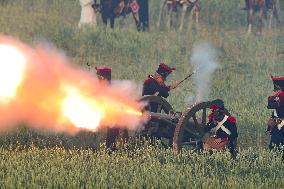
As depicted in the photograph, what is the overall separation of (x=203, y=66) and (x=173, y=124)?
10619 millimetres

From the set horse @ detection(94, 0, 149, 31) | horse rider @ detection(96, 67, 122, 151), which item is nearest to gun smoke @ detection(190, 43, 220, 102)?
horse @ detection(94, 0, 149, 31)

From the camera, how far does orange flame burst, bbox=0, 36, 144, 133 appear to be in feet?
41.8

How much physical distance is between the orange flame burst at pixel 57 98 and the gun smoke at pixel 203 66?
6.27 meters

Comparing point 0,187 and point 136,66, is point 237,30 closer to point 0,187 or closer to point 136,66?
point 136,66

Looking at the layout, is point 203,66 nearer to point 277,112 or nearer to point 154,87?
point 154,87

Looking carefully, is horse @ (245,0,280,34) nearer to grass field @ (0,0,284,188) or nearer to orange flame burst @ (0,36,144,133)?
grass field @ (0,0,284,188)

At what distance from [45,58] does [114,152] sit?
303 cm

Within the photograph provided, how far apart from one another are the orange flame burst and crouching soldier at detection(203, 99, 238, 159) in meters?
1.24

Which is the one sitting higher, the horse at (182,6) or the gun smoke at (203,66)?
the horse at (182,6)

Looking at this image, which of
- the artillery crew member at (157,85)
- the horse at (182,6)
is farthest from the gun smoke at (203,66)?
the artillery crew member at (157,85)

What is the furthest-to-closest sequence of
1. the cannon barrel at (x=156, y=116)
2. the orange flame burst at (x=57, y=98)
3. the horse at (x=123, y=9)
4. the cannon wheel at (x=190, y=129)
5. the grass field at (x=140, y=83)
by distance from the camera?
the horse at (x=123, y=9)
the orange flame burst at (x=57, y=98)
the cannon barrel at (x=156, y=116)
the cannon wheel at (x=190, y=129)
the grass field at (x=140, y=83)

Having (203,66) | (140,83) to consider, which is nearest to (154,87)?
(140,83)

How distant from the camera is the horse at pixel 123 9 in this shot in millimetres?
27047

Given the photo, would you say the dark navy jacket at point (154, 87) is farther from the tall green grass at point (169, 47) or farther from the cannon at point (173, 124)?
the tall green grass at point (169, 47)
